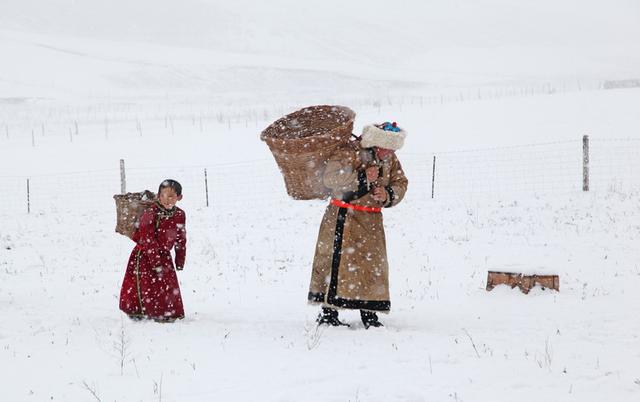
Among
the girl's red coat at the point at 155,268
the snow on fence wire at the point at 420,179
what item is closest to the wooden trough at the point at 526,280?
the girl's red coat at the point at 155,268

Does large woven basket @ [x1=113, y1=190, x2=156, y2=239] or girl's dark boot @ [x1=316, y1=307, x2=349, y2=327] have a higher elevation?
large woven basket @ [x1=113, y1=190, x2=156, y2=239]

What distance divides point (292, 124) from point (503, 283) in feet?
12.3

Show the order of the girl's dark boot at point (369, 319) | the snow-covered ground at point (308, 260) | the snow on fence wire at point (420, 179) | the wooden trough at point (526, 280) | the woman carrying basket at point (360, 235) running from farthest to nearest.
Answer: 1. the snow on fence wire at point (420, 179)
2. the wooden trough at point (526, 280)
3. the girl's dark boot at point (369, 319)
4. the woman carrying basket at point (360, 235)
5. the snow-covered ground at point (308, 260)

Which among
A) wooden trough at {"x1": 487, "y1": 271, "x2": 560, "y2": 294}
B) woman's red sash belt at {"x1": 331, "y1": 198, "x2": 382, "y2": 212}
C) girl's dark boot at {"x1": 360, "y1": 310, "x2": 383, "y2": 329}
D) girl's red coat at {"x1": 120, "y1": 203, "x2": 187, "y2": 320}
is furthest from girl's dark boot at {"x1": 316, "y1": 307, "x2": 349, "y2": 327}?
wooden trough at {"x1": 487, "y1": 271, "x2": 560, "y2": 294}

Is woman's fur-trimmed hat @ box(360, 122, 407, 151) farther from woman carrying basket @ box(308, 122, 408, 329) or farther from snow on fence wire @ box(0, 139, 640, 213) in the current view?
snow on fence wire @ box(0, 139, 640, 213)

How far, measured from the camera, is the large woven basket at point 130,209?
648cm

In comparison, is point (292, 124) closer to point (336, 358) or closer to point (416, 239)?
point (336, 358)

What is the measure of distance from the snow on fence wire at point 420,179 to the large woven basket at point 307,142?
34.3 feet

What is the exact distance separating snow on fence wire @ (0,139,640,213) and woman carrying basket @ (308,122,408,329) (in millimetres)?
10087

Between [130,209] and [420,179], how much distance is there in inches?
561

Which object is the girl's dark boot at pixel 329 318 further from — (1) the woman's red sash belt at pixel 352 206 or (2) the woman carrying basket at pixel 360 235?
(1) the woman's red sash belt at pixel 352 206

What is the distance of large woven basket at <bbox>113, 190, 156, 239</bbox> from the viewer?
21.3 feet

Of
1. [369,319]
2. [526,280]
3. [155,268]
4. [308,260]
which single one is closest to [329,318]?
[369,319]

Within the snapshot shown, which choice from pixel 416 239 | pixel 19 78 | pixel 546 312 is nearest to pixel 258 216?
pixel 416 239
